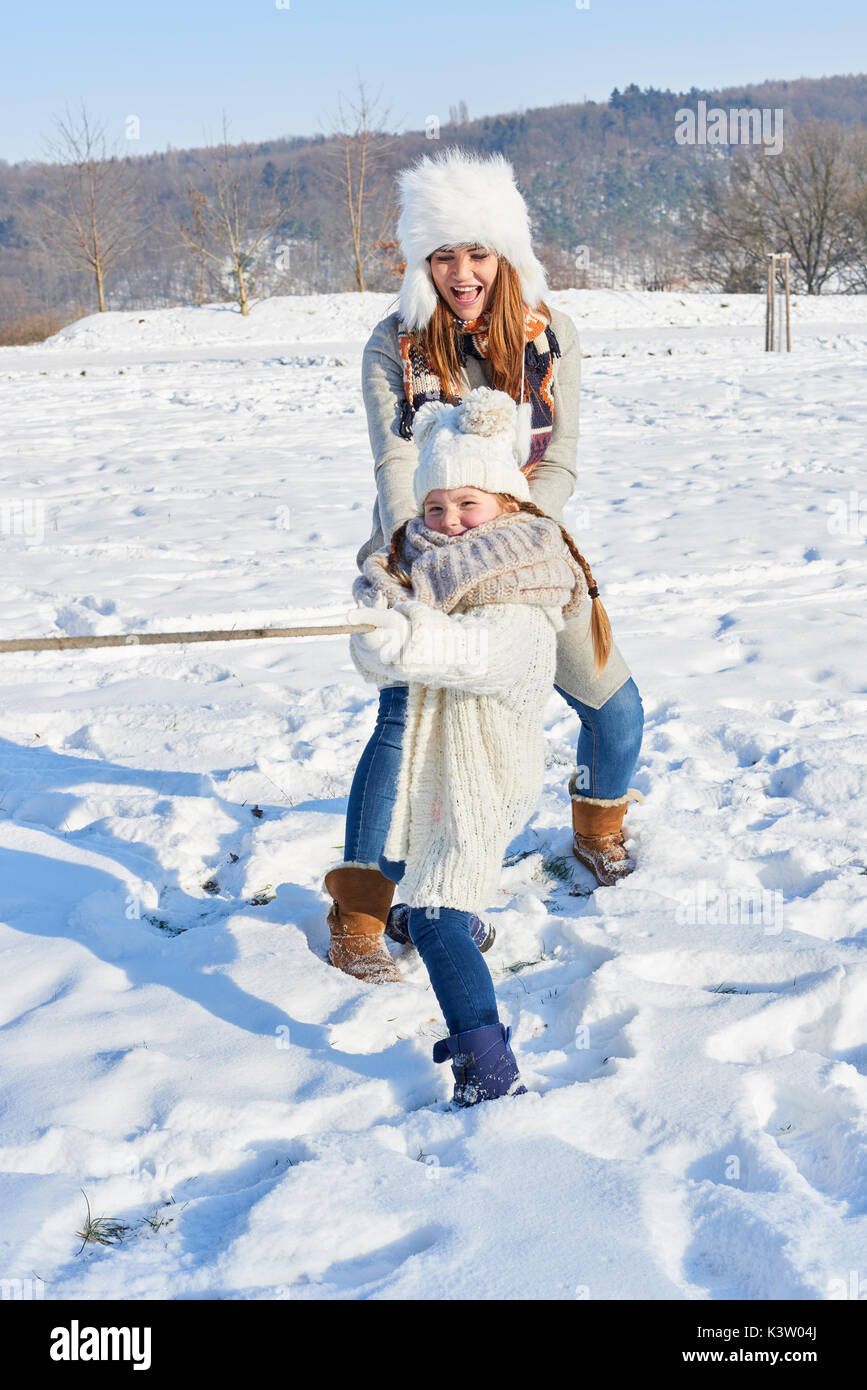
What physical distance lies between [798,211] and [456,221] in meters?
42.1

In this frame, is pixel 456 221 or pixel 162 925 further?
pixel 162 925

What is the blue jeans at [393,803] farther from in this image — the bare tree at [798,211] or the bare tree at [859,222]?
the bare tree at [859,222]

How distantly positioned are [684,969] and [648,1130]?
2.12 feet

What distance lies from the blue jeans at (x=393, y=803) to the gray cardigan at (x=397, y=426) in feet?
1.60

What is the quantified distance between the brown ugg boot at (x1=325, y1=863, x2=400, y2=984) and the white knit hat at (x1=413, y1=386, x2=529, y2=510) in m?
0.96

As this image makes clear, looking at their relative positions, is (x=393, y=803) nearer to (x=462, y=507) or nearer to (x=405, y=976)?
(x=405, y=976)

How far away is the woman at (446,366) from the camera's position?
2660mm

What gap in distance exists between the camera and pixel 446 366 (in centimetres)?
272

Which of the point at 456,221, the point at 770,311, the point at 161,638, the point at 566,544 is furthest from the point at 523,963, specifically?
the point at 770,311

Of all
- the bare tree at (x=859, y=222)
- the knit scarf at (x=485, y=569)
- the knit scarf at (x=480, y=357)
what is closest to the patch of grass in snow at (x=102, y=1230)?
the knit scarf at (x=485, y=569)

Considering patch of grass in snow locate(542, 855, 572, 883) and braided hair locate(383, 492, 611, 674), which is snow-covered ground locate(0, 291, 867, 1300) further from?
braided hair locate(383, 492, 611, 674)
